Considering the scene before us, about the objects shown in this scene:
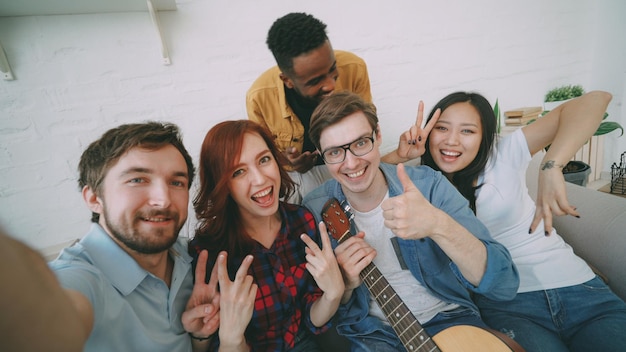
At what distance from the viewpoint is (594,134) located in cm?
208

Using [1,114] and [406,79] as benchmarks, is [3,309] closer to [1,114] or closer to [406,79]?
[1,114]

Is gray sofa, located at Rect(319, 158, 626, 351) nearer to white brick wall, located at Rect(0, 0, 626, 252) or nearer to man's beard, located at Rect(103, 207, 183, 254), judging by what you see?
man's beard, located at Rect(103, 207, 183, 254)

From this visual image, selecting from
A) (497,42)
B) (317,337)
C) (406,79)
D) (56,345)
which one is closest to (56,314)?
(56,345)

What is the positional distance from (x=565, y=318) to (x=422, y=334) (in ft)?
2.47

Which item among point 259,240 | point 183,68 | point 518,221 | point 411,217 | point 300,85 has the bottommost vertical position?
point 518,221

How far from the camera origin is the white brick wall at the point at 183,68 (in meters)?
1.41

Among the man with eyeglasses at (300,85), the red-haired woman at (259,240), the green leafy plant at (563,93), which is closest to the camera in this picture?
the red-haired woman at (259,240)

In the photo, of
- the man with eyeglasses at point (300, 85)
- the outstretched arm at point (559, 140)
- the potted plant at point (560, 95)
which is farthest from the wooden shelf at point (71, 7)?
the potted plant at point (560, 95)

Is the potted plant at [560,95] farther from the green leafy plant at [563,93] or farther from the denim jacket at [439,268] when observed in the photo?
the denim jacket at [439,268]

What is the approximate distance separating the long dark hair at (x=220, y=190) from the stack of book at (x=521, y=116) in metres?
2.38

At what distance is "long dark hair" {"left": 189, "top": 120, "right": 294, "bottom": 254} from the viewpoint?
3.69ft

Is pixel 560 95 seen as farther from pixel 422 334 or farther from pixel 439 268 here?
pixel 422 334

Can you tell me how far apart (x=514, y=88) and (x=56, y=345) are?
338 centimetres

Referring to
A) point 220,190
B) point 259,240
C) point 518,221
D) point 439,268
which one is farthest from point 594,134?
point 220,190
